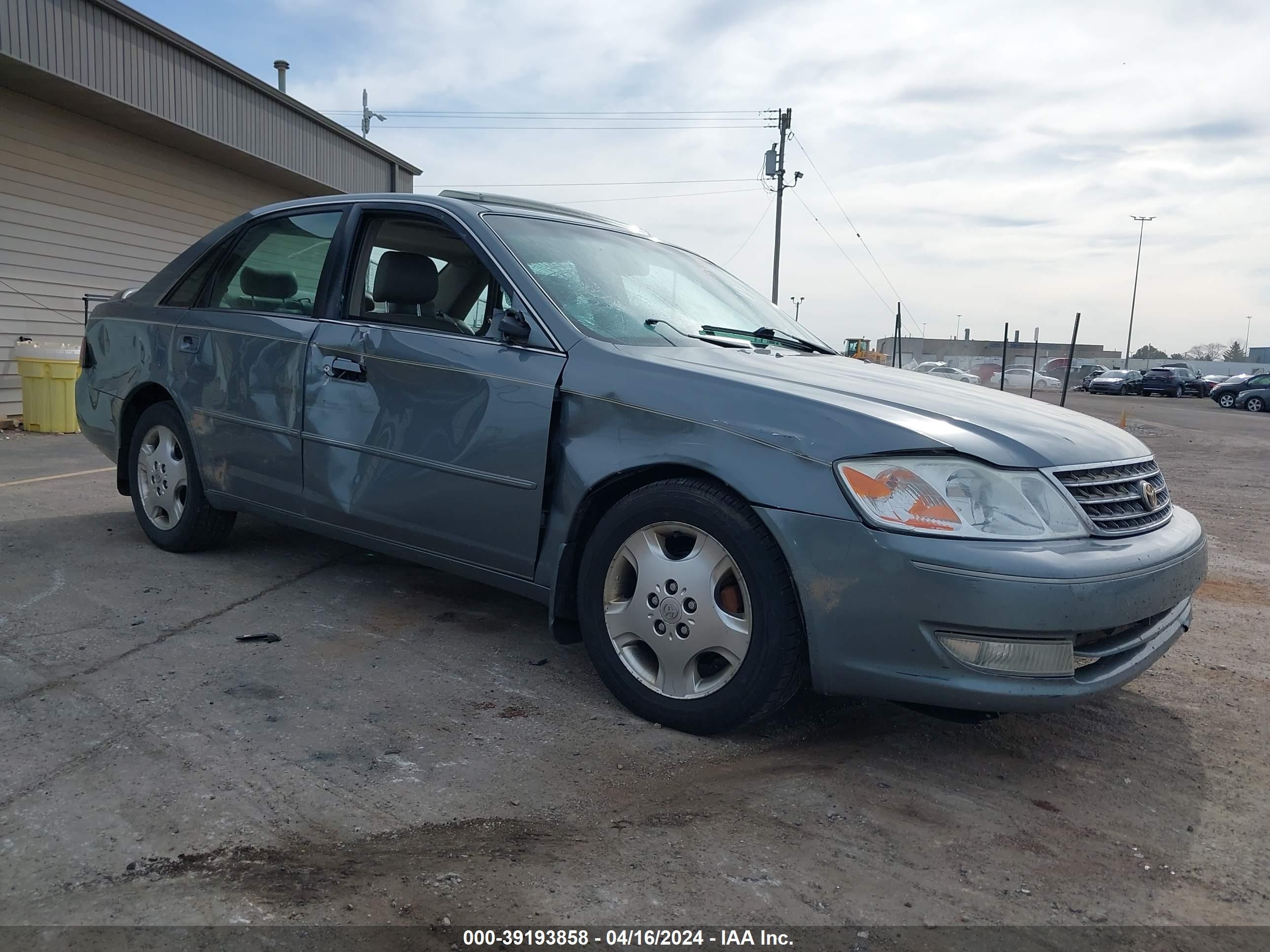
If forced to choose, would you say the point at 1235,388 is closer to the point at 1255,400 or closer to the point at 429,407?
the point at 1255,400

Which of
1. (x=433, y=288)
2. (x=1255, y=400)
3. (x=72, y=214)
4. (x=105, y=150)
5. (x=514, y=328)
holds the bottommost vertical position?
(x=1255, y=400)

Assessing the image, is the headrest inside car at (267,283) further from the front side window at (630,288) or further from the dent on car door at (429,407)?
the front side window at (630,288)

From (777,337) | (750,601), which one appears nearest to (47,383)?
(777,337)

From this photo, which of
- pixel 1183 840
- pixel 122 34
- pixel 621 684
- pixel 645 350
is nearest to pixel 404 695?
pixel 621 684

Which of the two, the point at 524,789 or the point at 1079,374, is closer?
the point at 524,789

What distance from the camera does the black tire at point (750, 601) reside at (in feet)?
9.07

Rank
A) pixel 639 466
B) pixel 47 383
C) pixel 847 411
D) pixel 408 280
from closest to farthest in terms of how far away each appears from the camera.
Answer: pixel 847 411
pixel 639 466
pixel 408 280
pixel 47 383

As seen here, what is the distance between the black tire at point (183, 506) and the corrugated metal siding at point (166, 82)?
6338mm

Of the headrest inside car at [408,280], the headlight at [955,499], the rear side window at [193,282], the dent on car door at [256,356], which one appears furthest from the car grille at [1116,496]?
the rear side window at [193,282]

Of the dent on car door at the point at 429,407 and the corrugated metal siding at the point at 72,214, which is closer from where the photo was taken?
the dent on car door at the point at 429,407

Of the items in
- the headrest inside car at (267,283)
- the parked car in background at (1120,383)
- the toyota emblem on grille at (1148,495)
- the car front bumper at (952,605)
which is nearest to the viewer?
the car front bumper at (952,605)

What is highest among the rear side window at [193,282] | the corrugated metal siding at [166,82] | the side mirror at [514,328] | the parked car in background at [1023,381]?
the corrugated metal siding at [166,82]

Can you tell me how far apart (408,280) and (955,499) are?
2182 mm

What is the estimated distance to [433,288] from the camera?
3744mm
